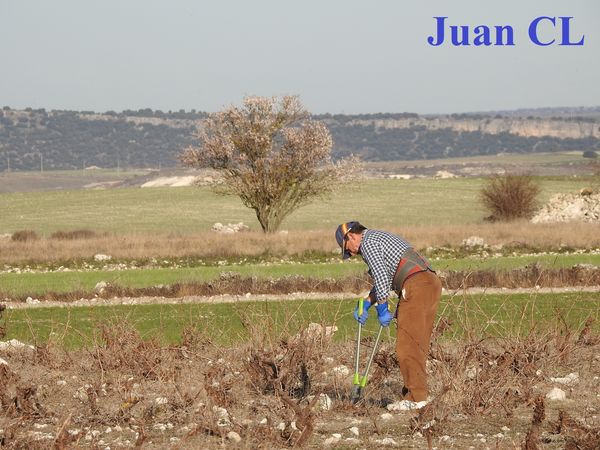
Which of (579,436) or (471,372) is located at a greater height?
(579,436)

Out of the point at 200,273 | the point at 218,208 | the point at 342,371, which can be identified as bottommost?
the point at 218,208

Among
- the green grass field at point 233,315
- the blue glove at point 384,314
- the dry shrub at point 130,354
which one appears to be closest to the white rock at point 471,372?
the blue glove at point 384,314

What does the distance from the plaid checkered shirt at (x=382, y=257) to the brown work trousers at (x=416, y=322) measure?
0.19m

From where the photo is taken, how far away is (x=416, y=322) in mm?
12055

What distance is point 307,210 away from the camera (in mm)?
80562

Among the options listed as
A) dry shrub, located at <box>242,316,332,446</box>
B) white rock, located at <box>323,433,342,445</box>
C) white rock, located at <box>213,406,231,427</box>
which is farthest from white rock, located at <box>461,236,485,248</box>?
white rock, located at <box>323,433,342,445</box>

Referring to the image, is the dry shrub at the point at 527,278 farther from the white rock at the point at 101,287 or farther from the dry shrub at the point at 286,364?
the dry shrub at the point at 286,364

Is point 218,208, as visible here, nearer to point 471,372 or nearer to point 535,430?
point 471,372

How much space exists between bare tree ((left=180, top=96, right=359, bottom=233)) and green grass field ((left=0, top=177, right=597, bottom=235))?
374 inches

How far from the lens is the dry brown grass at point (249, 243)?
42562 mm

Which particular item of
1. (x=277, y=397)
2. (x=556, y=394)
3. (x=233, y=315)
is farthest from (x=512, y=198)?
(x=277, y=397)

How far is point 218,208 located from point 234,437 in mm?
73105

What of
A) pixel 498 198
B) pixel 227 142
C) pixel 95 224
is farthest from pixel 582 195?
pixel 95 224

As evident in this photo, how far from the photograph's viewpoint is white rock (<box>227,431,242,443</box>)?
10801mm
